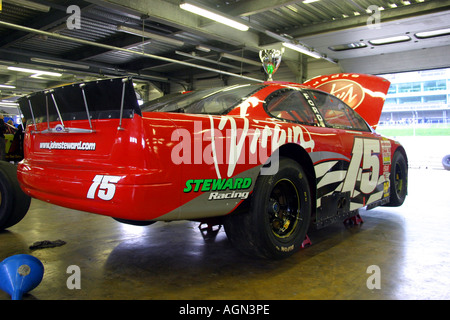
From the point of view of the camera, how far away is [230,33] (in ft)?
32.0

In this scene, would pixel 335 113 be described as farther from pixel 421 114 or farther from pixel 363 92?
pixel 421 114

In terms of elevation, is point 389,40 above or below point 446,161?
above

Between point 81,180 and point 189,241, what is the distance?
1.40m

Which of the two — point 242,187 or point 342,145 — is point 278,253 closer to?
point 242,187

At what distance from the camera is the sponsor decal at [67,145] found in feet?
6.80

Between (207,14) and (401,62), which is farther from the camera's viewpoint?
(401,62)

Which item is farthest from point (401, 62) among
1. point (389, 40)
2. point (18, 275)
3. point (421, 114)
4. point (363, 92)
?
point (18, 275)

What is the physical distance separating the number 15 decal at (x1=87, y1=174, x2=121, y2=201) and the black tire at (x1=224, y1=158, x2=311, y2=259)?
33.8 inches

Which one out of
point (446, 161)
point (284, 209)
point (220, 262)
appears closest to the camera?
point (220, 262)

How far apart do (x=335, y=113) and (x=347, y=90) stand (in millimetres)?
1896

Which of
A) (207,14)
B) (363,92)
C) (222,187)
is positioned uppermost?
(207,14)

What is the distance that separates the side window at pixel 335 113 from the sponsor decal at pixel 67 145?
2018mm

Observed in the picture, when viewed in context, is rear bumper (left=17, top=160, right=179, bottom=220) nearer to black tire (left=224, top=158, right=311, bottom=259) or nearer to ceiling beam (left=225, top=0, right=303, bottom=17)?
black tire (left=224, top=158, right=311, bottom=259)
